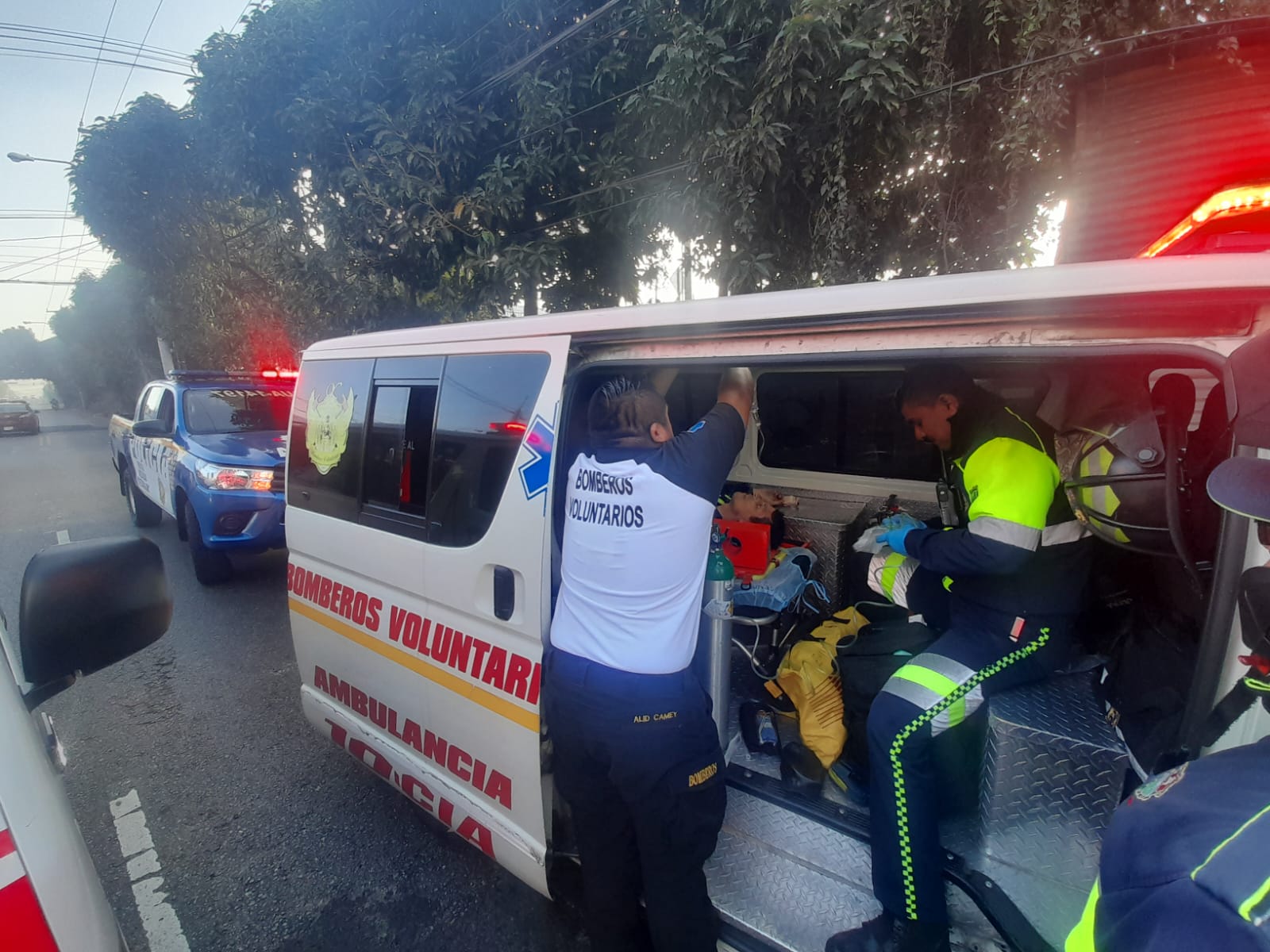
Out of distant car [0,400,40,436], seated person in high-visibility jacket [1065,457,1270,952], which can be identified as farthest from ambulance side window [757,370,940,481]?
distant car [0,400,40,436]

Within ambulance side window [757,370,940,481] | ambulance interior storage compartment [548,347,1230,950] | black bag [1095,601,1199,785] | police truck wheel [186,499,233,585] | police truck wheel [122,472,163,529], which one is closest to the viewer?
ambulance interior storage compartment [548,347,1230,950]

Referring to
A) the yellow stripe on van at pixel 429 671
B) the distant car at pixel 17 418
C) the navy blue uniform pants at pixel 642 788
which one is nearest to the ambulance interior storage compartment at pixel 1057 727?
the navy blue uniform pants at pixel 642 788

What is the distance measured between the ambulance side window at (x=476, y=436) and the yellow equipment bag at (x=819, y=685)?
1484 millimetres

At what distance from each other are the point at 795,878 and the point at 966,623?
1.00 metres

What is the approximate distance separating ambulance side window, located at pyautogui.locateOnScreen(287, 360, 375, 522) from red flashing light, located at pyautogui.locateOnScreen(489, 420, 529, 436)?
37.8 inches

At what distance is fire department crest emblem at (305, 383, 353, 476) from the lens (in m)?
2.95

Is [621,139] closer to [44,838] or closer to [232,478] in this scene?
[232,478]

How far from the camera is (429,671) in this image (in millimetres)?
2398

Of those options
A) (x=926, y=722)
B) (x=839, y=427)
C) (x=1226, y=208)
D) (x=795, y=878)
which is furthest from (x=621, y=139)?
(x=795, y=878)

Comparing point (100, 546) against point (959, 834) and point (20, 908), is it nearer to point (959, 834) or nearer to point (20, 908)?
point (20, 908)

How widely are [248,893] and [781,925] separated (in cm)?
225

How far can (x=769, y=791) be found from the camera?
2.21 metres

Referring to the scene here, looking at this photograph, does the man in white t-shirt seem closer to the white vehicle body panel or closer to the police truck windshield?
the white vehicle body panel

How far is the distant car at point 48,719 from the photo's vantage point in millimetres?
1029
